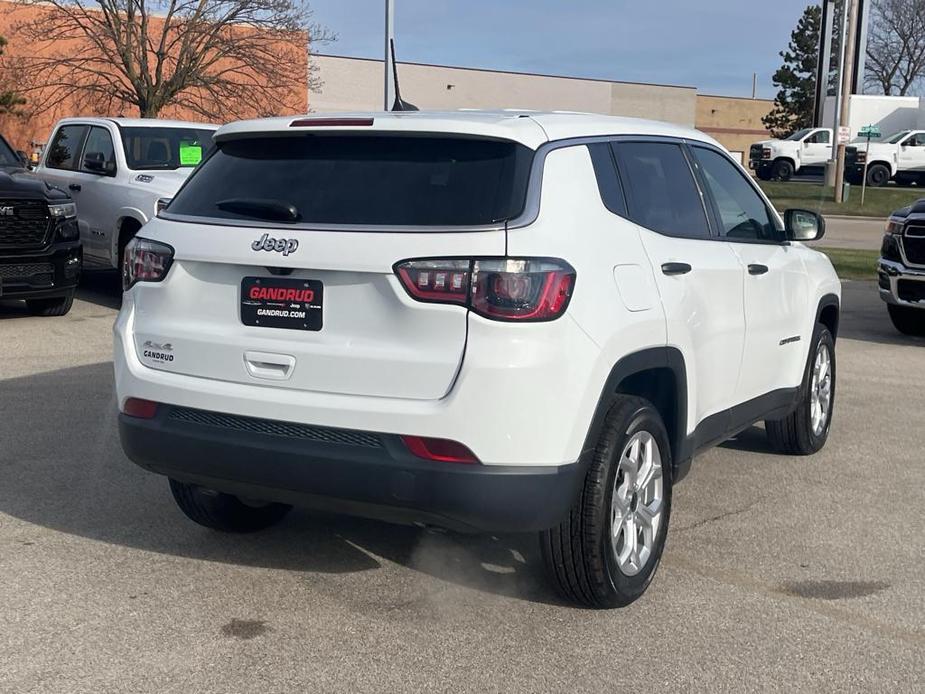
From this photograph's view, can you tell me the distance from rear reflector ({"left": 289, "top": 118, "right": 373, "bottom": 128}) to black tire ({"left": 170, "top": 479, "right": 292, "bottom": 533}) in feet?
5.12

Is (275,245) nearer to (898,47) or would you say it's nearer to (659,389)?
(659,389)

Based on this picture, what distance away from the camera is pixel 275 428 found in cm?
397

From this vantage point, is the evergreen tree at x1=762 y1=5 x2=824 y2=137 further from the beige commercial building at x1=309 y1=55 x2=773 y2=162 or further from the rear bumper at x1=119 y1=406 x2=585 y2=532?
the rear bumper at x1=119 y1=406 x2=585 y2=532

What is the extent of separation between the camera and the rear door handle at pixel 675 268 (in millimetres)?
4508

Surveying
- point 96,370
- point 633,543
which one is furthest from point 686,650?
point 96,370

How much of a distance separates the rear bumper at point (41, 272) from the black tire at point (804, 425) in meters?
7.07

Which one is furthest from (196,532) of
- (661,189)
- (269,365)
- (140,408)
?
(661,189)

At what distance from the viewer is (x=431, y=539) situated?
16.6ft

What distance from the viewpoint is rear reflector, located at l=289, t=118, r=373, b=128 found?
413cm

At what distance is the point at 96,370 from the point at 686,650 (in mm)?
5954

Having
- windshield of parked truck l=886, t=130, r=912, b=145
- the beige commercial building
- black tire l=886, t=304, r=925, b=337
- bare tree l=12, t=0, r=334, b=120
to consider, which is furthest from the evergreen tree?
black tire l=886, t=304, r=925, b=337

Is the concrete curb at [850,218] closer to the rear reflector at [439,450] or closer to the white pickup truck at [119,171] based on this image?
the white pickup truck at [119,171]

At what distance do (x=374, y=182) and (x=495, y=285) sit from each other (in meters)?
0.65

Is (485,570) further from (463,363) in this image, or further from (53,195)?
(53,195)
